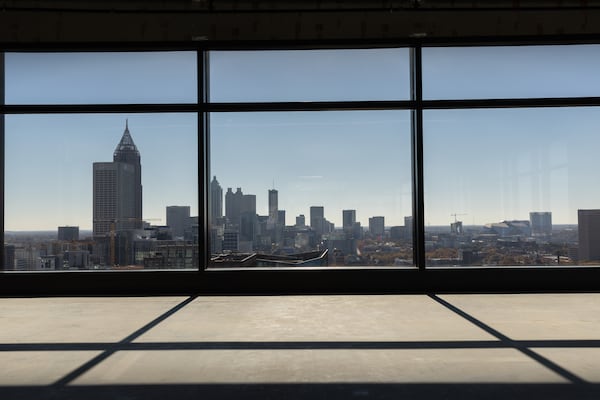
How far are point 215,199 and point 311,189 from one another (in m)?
1.29

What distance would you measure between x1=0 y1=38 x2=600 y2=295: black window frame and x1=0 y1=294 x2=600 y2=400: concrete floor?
59 cm

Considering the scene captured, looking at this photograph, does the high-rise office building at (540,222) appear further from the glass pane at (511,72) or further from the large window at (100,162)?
the large window at (100,162)

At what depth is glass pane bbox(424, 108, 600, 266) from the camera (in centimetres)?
570

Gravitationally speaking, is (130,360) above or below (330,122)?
below

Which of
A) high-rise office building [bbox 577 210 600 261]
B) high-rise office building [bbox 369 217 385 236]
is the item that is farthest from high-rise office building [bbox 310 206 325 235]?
high-rise office building [bbox 577 210 600 261]

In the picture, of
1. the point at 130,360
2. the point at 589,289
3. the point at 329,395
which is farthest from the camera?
the point at 589,289

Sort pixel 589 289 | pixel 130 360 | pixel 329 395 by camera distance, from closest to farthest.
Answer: pixel 329 395 → pixel 130 360 → pixel 589 289

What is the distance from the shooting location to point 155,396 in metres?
2.43

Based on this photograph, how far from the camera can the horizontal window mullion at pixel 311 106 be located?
18.7 feet

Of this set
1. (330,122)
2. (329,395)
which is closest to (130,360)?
(329,395)

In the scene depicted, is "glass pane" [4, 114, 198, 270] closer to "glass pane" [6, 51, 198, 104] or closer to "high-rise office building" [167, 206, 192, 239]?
"high-rise office building" [167, 206, 192, 239]

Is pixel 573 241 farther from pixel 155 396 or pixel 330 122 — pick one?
pixel 155 396

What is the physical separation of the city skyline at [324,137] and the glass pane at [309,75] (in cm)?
1

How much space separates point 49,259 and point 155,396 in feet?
13.7
